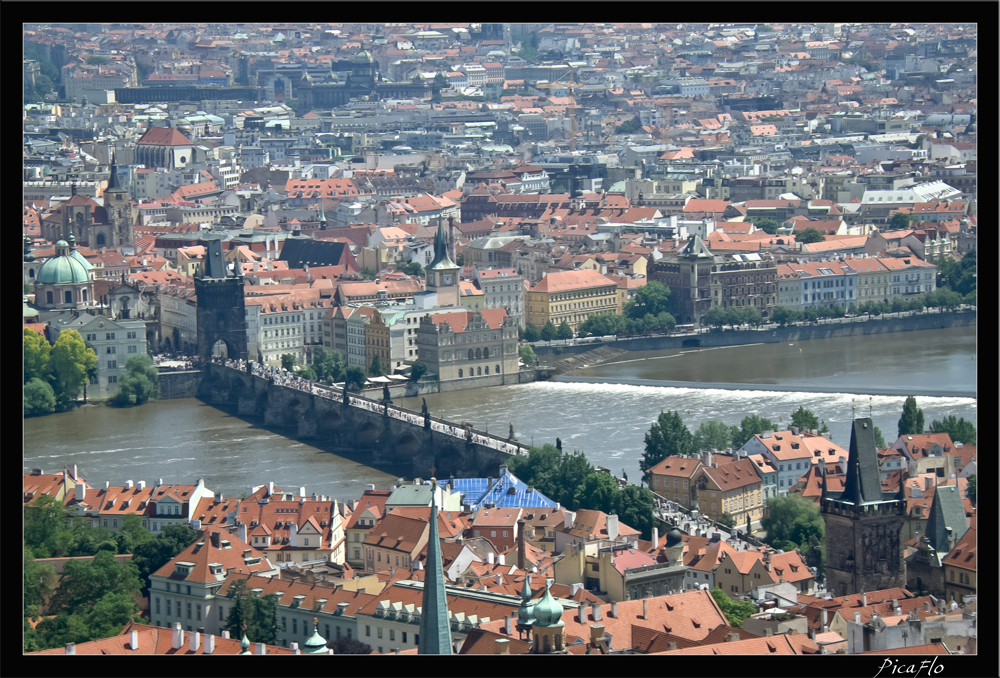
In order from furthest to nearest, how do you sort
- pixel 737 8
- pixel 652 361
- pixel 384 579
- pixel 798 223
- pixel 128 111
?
pixel 128 111, pixel 798 223, pixel 652 361, pixel 384 579, pixel 737 8

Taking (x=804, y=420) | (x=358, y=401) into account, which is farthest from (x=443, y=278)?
(x=804, y=420)

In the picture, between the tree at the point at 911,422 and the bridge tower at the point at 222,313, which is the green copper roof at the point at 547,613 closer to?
the tree at the point at 911,422

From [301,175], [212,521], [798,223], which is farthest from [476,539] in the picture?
[301,175]

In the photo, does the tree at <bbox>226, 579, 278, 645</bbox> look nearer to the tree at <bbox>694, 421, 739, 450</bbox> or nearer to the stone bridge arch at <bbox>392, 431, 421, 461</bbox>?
the tree at <bbox>694, 421, 739, 450</bbox>

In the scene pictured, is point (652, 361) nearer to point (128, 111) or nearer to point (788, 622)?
point (788, 622)

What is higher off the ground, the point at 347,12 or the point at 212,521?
the point at 347,12

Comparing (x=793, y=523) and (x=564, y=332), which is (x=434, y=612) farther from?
(x=564, y=332)

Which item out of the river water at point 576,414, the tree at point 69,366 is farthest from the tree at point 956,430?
the tree at point 69,366
